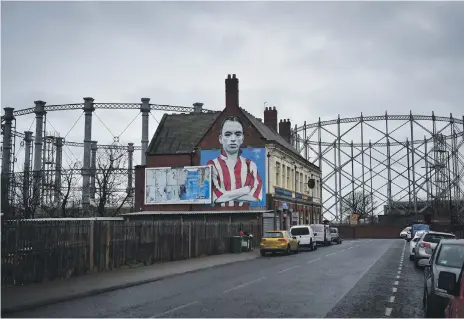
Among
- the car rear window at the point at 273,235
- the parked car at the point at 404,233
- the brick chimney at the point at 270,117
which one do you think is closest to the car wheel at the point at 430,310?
the car rear window at the point at 273,235

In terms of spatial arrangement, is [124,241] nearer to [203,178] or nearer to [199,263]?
[199,263]

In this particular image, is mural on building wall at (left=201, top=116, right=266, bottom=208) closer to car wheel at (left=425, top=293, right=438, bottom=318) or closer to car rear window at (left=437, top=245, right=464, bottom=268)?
car rear window at (left=437, top=245, right=464, bottom=268)

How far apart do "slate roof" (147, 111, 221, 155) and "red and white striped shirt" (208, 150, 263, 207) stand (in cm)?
362

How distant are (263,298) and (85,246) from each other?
8.76m

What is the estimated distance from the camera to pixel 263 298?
13.3m

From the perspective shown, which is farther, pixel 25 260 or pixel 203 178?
pixel 203 178

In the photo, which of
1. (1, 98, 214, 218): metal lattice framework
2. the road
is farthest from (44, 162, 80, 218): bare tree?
the road

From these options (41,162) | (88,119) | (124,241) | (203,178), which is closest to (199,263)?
(124,241)

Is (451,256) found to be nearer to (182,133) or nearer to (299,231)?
(299,231)

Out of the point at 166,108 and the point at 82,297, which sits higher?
the point at 166,108

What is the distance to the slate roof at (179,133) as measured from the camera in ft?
163

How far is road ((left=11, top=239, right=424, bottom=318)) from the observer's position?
11.2m

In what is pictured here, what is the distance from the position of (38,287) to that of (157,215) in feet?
104

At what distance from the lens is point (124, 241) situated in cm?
2228
